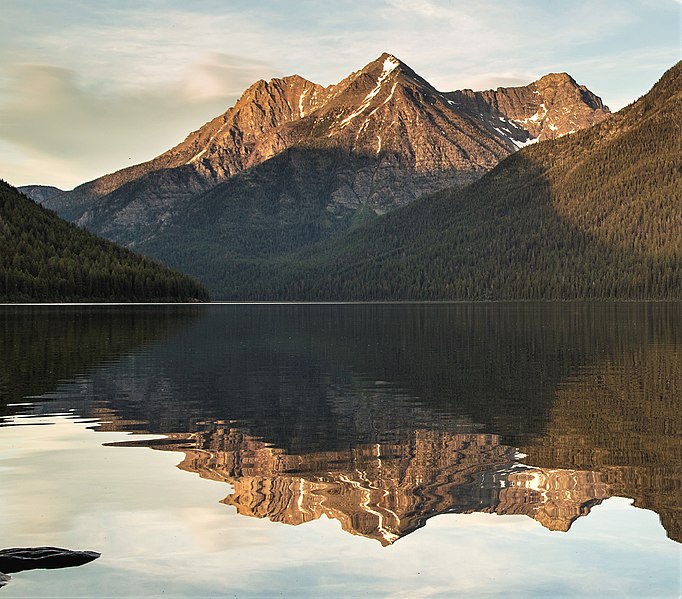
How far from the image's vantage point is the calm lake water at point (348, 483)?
68.2 feet

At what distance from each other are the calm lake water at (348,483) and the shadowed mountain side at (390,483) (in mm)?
101

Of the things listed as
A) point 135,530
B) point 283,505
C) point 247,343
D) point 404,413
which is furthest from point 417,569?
point 247,343

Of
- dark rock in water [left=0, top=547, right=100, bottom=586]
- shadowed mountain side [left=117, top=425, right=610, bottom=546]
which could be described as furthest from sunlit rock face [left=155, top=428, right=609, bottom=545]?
dark rock in water [left=0, top=547, right=100, bottom=586]

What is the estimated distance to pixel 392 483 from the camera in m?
28.7

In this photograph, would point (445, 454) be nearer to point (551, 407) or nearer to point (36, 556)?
point (551, 407)

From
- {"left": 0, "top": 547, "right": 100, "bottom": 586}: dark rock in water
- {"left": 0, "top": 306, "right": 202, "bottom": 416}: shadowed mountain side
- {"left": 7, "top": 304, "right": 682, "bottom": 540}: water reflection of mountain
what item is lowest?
{"left": 0, "top": 547, "right": 100, "bottom": 586}: dark rock in water

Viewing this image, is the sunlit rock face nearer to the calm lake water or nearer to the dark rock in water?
the calm lake water

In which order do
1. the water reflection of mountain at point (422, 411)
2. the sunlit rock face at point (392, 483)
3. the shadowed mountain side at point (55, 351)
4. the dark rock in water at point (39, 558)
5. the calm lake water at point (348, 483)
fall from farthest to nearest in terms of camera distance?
the shadowed mountain side at point (55, 351), the water reflection of mountain at point (422, 411), the sunlit rock face at point (392, 483), the calm lake water at point (348, 483), the dark rock in water at point (39, 558)

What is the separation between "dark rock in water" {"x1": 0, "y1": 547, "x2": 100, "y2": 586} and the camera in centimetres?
2045

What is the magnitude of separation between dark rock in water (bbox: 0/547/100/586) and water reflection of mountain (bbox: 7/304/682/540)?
5780 millimetres

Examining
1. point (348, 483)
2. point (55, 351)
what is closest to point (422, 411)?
point (348, 483)

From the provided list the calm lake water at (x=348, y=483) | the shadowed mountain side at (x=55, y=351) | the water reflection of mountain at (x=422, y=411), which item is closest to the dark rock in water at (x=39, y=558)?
the calm lake water at (x=348, y=483)

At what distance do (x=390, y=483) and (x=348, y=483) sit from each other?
1.37m

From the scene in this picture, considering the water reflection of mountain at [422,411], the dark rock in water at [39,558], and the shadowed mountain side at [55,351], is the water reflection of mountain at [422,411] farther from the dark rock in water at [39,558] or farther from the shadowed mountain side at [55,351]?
the dark rock in water at [39,558]
